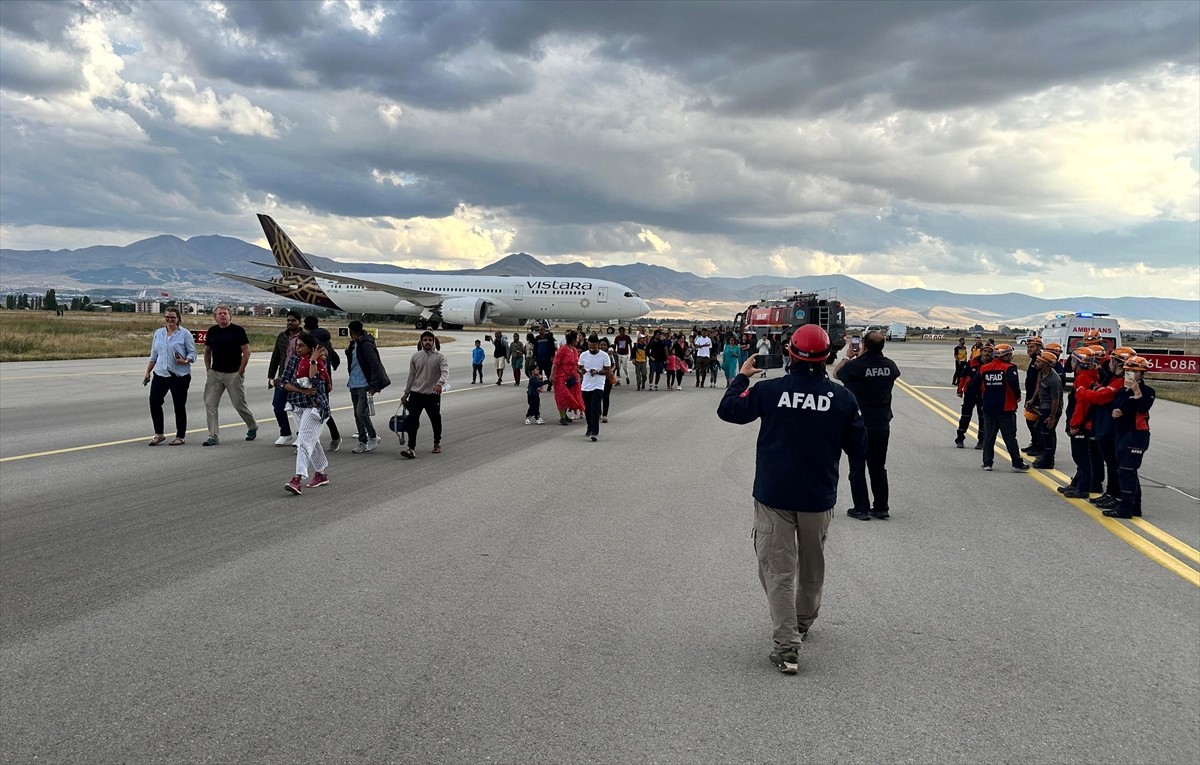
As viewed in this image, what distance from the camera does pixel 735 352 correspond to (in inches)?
1039

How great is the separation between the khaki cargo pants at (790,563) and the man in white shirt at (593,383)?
9.26 metres

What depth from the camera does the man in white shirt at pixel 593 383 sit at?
46.7 ft

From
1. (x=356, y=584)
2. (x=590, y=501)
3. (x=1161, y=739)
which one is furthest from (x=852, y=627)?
(x=590, y=501)

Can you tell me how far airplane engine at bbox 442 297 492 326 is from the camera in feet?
184

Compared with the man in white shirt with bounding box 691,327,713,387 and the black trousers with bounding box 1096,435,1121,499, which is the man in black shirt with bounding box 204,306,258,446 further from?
the man in white shirt with bounding box 691,327,713,387

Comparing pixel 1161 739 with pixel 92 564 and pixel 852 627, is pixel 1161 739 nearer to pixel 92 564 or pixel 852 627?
pixel 852 627

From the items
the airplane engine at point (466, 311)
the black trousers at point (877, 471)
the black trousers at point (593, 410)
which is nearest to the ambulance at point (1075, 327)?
the black trousers at point (593, 410)

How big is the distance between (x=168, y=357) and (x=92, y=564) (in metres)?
6.80

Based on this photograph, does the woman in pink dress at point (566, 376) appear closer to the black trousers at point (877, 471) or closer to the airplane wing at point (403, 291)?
the black trousers at point (877, 471)

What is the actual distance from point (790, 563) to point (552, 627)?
1.43 meters

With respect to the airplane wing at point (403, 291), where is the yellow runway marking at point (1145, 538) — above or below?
below

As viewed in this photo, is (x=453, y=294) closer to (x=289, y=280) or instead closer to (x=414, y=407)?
(x=289, y=280)

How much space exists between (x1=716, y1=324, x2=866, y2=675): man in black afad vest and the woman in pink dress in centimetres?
1120

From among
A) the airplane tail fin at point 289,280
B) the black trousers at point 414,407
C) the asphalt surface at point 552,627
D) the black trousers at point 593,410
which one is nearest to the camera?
the asphalt surface at point 552,627
